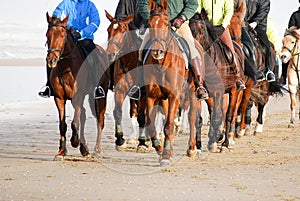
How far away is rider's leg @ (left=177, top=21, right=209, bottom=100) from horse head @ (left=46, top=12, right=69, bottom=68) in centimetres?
180

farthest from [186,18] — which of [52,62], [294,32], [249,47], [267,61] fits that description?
[294,32]

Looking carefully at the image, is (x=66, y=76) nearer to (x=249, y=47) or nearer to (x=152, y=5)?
(x=152, y=5)

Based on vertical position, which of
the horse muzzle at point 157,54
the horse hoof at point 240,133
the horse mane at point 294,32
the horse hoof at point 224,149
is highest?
the horse mane at point 294,32

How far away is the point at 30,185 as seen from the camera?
1035cm

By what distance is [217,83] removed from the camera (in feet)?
46.8

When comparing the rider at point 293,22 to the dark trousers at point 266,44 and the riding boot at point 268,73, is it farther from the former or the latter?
the dark trousers at point 266,44

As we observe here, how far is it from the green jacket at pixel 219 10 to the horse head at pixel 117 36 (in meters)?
1.56

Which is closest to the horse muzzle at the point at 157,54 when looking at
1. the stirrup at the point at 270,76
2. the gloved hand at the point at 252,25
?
the gloved hand at the point at 252,25

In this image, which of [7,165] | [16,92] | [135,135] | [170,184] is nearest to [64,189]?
[170,184]

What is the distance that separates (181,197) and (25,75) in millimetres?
27357

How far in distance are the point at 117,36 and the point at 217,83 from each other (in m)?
1.96

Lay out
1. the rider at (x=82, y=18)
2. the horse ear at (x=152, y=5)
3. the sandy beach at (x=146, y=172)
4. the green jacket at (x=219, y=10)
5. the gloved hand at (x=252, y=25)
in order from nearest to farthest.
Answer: the sandy beach at (x=146, y=172) < the horse ear at (x=152, y=5) < the rider at (x=82, y=18) < the green jacket at (x=219, y=10) < the gloved hand at (x=252, y=25)

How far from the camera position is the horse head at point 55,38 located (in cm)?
1220

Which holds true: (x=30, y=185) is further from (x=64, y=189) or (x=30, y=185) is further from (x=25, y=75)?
(x=25, y=75)
